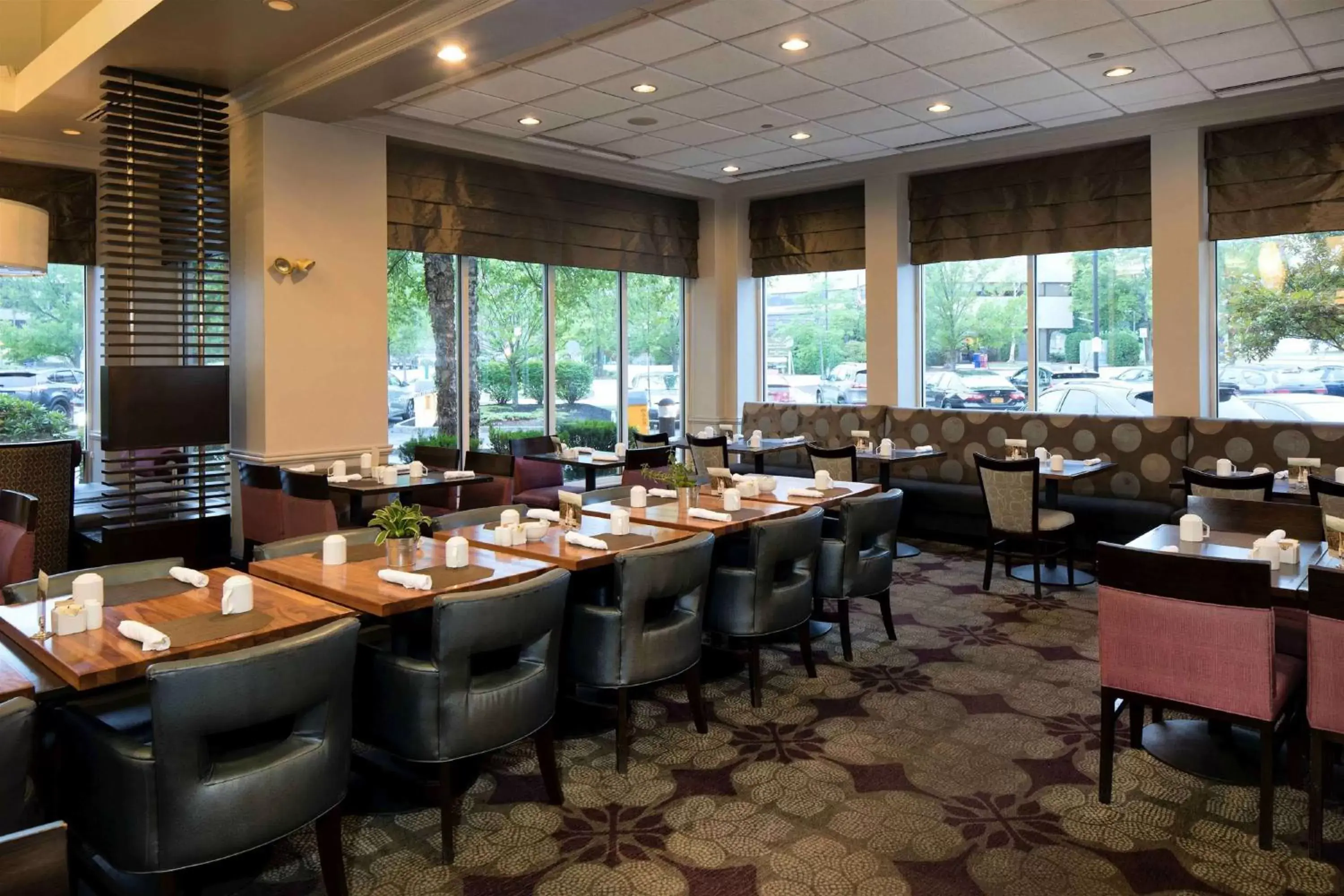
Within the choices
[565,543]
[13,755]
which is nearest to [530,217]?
[565,543]

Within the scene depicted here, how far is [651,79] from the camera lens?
611 centimetres

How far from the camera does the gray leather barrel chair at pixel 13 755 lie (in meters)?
1.87

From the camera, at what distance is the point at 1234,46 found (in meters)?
5.59

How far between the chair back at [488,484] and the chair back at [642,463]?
975 mm

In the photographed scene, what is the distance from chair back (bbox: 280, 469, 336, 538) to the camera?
17.6ft

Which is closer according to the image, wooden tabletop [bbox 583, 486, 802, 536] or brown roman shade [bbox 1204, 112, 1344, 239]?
wooden tabletop [bbox 583, 486, 802, 536]

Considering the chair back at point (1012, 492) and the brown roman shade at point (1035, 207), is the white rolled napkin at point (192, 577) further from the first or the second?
the brown roman shade at point (1035, 207)

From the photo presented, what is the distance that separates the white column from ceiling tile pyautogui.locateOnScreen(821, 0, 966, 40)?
316 cm

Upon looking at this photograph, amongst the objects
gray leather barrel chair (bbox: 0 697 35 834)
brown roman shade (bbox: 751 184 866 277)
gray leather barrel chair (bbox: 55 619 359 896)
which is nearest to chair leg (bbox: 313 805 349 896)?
gray leather barrel chair (bbox: 55 619 359 896)

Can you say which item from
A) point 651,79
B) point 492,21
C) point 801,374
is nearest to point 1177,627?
point 492,21

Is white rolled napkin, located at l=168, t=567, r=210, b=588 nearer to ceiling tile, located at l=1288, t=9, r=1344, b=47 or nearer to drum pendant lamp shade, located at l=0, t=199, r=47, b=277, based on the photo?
drum pendant lamp shade, located at l=0, t=199, r=47, b=277

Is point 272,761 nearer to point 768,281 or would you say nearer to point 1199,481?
point 1199,481

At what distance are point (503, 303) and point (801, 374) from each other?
11.1ft

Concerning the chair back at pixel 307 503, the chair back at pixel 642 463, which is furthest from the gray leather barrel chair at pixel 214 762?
the chair back at pixel 642 463
